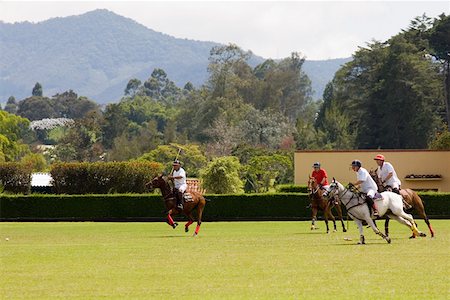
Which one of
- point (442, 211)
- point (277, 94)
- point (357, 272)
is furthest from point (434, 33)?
point (357, 272)

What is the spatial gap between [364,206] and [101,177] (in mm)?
33995

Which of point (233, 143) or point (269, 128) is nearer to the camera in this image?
point (233, 143)

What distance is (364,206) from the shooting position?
23.5 m

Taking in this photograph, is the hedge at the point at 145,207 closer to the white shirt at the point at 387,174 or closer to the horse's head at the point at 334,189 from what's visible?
the white shirt at the point at 387,174

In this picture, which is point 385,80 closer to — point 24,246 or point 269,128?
point 269,128

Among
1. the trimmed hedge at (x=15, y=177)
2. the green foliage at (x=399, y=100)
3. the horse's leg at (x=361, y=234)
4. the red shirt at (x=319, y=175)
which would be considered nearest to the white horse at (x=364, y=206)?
the horse's leg at (x=361, y=234)

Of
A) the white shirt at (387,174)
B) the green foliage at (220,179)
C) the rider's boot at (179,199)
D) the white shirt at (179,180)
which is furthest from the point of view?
the green foliage at (220,179)

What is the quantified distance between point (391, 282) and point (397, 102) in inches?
3003

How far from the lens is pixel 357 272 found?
1592 cm

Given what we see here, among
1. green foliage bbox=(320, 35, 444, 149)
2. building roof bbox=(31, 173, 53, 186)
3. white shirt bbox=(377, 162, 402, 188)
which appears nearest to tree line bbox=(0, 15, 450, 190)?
green foliage bbox=(320, 35, 444, 149)

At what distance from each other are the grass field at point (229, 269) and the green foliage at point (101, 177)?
1175 inches

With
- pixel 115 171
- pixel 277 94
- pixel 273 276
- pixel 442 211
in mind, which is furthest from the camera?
pixel 277 94

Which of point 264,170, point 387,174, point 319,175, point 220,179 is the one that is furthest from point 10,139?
point 387,174

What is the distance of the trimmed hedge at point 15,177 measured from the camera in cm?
5544
